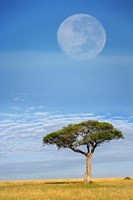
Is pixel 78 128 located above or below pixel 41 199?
above

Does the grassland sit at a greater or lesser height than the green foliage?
lesser

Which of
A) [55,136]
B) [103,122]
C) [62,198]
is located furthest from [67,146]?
[62,198]

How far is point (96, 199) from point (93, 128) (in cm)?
4079

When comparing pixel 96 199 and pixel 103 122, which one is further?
pixel 103 122

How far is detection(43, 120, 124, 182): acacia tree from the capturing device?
6425 centimetres

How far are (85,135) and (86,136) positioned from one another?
480mm

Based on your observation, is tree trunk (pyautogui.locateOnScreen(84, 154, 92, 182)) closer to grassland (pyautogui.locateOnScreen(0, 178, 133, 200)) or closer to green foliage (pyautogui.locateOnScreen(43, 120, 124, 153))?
green foliage (pyautogui.locateOnScreen(43, 120, 124, 153))

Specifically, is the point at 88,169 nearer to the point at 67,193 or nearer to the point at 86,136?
the point at 86,136

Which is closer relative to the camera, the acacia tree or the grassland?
the grassland

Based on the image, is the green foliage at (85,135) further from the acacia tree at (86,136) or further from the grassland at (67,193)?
the grassland at (67,193)

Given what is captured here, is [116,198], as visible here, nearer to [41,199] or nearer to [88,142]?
[41,199]

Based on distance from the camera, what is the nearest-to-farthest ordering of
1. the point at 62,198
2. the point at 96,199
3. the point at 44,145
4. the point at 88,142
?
the point at 96,199, the point at 62,198, the point at 88,142, the point at 44,145

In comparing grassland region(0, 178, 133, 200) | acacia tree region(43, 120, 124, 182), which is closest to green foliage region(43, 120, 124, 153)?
acacia tree region(43, 120, 124, 182)

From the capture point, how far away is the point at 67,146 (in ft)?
218
